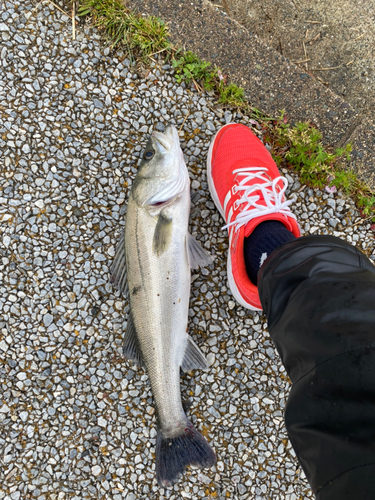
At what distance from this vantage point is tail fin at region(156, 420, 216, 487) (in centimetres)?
271

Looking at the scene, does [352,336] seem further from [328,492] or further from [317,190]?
[317,190]

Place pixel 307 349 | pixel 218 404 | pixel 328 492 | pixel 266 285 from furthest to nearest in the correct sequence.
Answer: pixel 218 404
pixel 266 285
pixel 307 349
pixel 328 492

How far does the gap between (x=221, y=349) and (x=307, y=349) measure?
53.7 inches

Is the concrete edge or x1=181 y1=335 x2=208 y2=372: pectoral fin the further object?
the concrete edge

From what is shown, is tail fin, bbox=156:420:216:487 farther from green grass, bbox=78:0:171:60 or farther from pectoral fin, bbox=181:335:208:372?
green grass, bbox=78:0:171:60

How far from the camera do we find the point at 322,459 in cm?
150

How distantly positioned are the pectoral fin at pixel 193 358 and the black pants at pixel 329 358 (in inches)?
36.5

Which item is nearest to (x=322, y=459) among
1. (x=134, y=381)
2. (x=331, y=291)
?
(x=331, y=291)

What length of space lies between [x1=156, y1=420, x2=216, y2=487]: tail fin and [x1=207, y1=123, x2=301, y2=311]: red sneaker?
1.20 m

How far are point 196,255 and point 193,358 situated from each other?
0.84 m

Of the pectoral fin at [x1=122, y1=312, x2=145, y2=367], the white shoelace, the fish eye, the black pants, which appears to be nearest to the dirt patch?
the white shoelace

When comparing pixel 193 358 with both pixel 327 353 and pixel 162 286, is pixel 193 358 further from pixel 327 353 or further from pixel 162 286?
pixel 327 353

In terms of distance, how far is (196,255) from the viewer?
9.32 ft

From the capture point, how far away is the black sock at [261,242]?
268 centimetres
